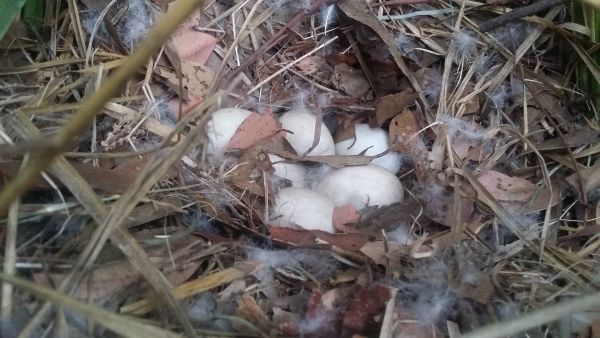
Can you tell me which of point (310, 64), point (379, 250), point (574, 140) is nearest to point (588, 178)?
point (574, 140)

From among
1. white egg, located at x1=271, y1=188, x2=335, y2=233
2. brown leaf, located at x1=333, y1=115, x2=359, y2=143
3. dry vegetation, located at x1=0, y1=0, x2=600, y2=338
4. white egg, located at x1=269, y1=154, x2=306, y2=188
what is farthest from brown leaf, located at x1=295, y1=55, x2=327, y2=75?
white egg, located at x1=271, y1=188, x2=335, y2=233

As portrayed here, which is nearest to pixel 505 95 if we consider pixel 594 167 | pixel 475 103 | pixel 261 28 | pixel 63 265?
pixel 475 103

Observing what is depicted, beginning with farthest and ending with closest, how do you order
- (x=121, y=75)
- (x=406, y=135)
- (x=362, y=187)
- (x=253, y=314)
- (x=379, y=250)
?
(x=406, y=135) → (x=362, y=187) → (x=379, y=250) → (x=253, y=314) → (x=121, y=75)

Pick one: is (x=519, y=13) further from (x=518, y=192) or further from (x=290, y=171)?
(x=290, y=171)

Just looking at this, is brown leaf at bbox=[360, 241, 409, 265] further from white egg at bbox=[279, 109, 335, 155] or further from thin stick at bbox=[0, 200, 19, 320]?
thin stick at bbox=[0, 200, 19, 320]

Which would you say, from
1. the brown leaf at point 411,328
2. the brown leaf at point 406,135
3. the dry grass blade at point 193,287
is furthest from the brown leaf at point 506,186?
the dry grass blade at point 193,287

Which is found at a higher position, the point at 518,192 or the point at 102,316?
the point at 102,316

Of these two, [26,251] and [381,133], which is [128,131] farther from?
[381,133]

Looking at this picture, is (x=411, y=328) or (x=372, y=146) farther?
(x=372, y=146)

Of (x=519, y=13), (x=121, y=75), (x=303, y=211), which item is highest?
(x=121, y=75)
